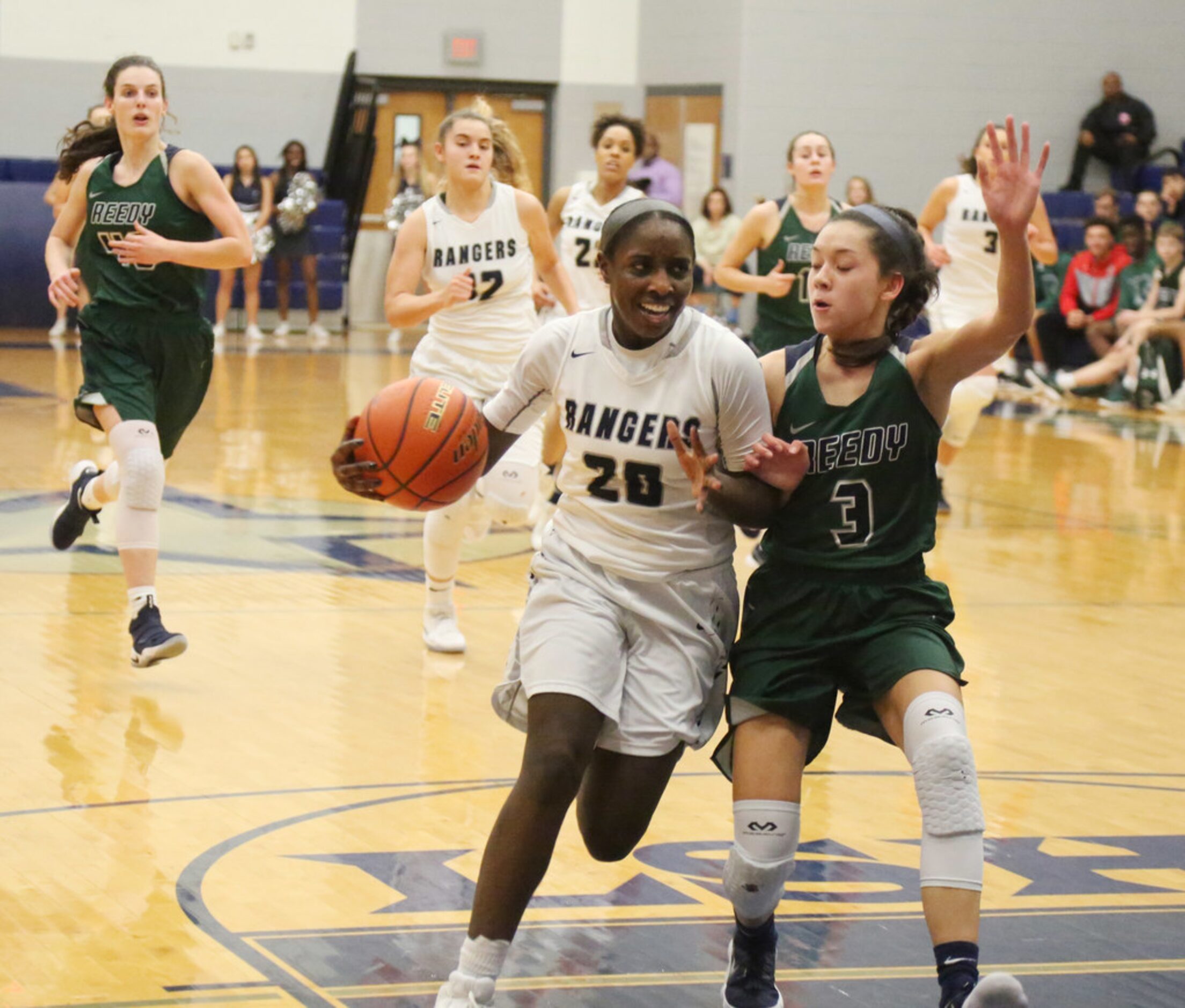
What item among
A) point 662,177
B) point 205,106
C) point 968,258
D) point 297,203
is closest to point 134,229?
point 968,258

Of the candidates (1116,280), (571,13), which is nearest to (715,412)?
(1116,280)

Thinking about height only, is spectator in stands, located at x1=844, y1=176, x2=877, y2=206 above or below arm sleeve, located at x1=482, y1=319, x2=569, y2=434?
above

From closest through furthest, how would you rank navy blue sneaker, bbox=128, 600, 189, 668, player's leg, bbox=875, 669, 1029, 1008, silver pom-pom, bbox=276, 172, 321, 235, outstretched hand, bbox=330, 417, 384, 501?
1. player's leg, bbox=875, 669, 1029, 1008
2. outstretched hand, bbox=330, 417, 384, 501
3. navy blue sneaker, bbox=128, 600, 189, 668
4. silver pom-pom, bbox=276, 172, 321, 235

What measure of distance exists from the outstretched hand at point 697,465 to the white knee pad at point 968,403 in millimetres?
5629

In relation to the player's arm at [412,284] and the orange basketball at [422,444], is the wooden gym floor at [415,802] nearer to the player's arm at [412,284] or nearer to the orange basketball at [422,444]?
the orange basketball at [422,444]

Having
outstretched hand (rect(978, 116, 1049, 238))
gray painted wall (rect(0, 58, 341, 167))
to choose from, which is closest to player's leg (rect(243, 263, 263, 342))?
gray painted wall (rect(0, 58, 341, 167))

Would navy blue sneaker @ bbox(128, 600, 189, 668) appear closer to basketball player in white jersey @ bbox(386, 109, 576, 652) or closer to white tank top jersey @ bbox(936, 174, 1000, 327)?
basketball player in white jersey @ bbox(386, 109, 576, 652)

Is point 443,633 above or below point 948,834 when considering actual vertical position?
below

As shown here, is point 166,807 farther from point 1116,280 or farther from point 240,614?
point 1116,280

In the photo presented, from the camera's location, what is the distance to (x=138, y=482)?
538cm

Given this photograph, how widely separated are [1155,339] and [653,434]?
12.2m

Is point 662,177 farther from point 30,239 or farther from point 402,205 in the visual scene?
point 30,239

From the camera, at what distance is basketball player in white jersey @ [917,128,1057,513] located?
8.77 m

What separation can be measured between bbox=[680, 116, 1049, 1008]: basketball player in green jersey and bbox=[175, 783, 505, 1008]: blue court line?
30.0 inches
